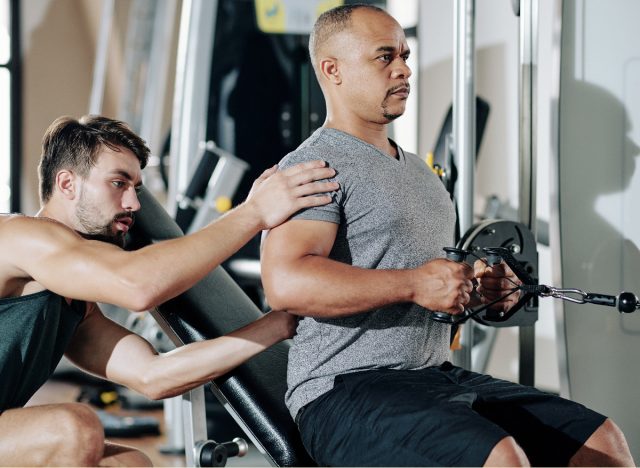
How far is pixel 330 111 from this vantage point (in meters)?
1.75

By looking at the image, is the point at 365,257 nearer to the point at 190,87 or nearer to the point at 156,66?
the point at 190,87

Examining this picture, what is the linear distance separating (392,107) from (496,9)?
2.19 metres

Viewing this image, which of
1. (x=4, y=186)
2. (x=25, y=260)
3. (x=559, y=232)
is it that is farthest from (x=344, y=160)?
(x=4, y=186)

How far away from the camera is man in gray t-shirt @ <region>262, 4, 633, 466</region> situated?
1464 mm

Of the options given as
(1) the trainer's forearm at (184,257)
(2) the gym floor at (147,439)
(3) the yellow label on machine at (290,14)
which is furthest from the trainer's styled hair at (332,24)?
(3) the yellow label on machine at (290,14)

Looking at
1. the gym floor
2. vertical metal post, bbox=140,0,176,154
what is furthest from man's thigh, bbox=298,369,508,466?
vertical metal post, bbox=140,0,176,154

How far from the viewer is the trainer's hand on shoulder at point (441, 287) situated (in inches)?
59.2

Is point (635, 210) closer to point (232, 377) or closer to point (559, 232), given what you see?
point (559, 232)

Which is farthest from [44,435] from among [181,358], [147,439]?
[147,439]

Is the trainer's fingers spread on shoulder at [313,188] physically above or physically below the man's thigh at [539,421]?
above

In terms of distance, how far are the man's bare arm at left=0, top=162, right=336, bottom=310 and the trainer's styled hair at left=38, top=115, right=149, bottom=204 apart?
0.17 m

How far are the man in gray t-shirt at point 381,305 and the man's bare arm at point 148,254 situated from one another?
53 mm

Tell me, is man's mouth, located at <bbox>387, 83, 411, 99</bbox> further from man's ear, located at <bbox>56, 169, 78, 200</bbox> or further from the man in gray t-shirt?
man's ear, located at <bbox>56, 169, 78, 200</bbox>

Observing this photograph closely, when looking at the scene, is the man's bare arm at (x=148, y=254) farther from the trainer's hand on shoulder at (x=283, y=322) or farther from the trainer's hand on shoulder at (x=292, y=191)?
the trainer's hand on shoulder at (x=283, y=322)
